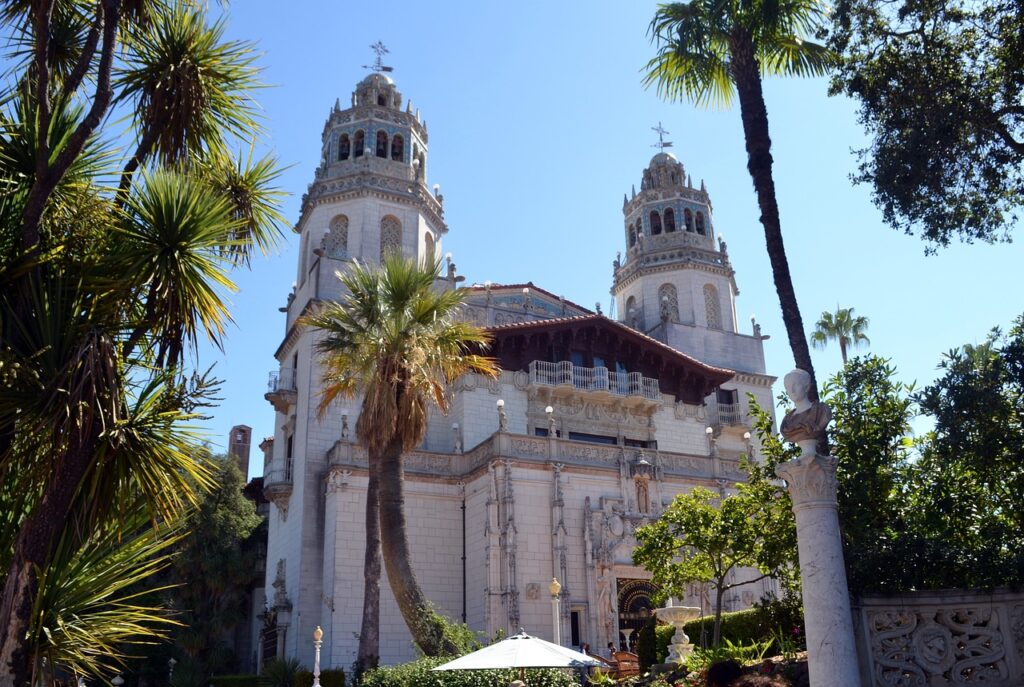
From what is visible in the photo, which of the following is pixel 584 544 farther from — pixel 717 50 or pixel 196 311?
pixel 196 311

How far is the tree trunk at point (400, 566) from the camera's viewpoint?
72.0 ft

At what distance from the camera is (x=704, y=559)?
70.8ft

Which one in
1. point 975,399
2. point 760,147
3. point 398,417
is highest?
point 760,147

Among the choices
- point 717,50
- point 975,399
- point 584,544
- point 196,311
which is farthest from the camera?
point 584,544

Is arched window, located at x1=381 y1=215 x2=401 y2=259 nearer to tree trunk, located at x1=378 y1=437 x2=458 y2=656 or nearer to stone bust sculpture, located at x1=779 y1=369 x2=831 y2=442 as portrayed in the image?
tree trunk, located at x1=378 y1=437 x2=458 y2=656

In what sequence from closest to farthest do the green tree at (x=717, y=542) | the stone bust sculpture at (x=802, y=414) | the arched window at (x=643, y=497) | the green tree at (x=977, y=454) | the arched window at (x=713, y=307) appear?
the stone bust sculpture at (x=802, y=414), the green tree at (x=977, y=454), the green tree at (x=717, y=542), the arched window at (x=643, y=497), the arched window at (x=713, y=307)

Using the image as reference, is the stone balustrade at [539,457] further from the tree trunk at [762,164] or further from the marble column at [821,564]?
the marble column at [821,564]

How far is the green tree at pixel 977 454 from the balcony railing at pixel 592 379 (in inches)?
879

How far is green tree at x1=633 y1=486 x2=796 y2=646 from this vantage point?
59.6 feet

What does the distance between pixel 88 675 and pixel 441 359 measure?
14.7 metres

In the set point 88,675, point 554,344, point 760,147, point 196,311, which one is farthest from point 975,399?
point 554,344

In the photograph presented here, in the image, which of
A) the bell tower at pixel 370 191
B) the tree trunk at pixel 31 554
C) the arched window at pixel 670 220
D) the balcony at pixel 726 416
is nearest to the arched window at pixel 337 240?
the bell tower at pixel 370 191

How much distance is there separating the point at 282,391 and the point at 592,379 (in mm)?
13101

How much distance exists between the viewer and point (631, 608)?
3253 cm
